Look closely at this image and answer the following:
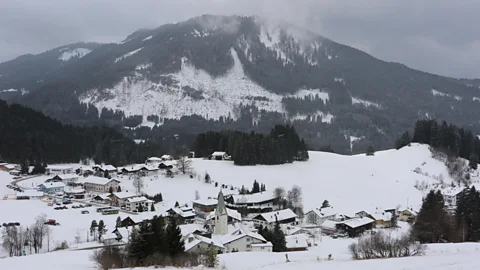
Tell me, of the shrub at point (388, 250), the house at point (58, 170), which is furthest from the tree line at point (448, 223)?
the house at point (58, 170)

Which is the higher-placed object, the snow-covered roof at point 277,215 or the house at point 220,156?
the house at point 220,156

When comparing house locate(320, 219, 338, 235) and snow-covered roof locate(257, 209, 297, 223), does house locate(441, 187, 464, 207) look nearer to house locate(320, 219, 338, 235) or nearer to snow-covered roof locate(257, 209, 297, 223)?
house locate(320, 219, 338, 235)

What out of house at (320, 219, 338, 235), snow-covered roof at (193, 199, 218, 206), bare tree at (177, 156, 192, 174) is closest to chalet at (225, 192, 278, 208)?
snow-covered roof at (193, 199, 218, 206)

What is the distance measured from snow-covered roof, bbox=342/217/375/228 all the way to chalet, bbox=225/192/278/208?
1110 cm

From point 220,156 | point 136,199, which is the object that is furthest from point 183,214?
point 220,156

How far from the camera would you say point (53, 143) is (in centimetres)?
8675

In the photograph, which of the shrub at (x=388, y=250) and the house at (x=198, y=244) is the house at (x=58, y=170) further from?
the shrub at (x=388, y=250)

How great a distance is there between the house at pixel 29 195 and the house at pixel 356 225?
38580 mm

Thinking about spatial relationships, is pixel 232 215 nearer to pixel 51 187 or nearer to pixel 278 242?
pixel 278 242

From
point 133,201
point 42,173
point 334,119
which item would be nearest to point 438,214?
point 133,201

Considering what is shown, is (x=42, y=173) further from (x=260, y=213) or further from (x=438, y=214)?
(x=438, y=214)

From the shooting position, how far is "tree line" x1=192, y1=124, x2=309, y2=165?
7450cm

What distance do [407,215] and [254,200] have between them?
64.7ft

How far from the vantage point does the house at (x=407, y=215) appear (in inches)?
2038
